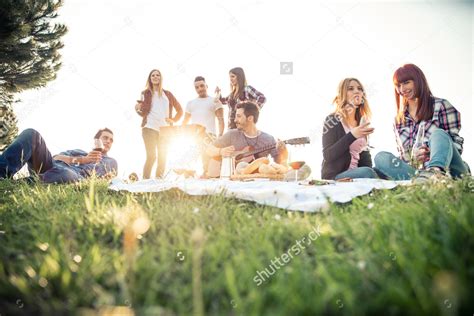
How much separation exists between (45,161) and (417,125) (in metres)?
4.81

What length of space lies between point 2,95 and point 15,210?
36.7 feet

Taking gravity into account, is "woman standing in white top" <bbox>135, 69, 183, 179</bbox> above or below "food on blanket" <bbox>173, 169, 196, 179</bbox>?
above

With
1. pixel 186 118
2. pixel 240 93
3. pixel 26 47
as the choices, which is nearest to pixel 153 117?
pixel 186 118

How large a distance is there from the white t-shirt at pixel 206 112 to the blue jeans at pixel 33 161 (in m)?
2.42

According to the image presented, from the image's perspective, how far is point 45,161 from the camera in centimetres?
449

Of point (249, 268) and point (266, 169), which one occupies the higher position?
point (266, 169)

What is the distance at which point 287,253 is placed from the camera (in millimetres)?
1419

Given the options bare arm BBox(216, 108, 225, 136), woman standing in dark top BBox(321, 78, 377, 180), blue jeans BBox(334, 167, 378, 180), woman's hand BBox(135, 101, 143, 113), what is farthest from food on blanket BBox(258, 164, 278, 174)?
woman's hand BBox(135, 101, 143, 113)

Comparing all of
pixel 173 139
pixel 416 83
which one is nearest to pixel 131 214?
pixel 416 83

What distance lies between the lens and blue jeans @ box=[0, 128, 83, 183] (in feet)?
13.2

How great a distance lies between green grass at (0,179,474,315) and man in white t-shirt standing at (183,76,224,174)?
15.3 ft

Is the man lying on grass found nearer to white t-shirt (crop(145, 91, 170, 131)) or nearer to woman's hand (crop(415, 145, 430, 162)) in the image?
white t-shirt (crop(145, 91, 170, 131))

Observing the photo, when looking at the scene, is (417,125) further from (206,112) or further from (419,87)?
(206,112)

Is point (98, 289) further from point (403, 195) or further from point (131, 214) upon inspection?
point (403, 195)
